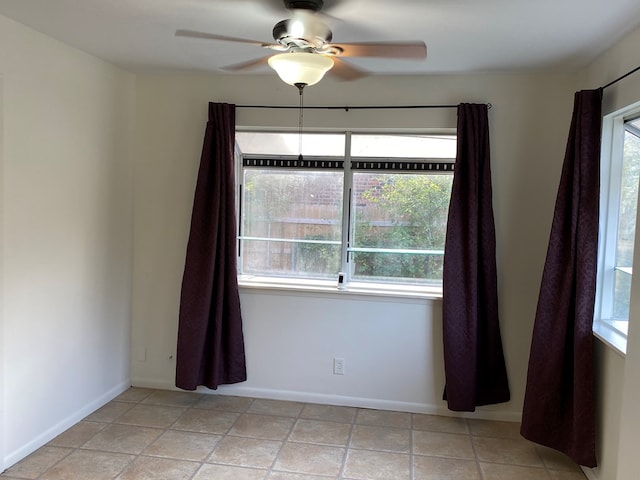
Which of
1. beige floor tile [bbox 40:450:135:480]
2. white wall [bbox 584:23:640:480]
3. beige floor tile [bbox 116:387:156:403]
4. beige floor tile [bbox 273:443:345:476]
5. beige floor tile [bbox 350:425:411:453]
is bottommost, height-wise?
beige floor tile [bbox 40:450:135:480]

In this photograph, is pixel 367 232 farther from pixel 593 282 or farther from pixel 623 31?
pixel 623 31

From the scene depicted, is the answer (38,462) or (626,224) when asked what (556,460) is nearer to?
(626,224)

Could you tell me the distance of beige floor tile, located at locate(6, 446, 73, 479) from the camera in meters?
2.70

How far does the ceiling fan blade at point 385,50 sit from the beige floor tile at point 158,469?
2.28 m

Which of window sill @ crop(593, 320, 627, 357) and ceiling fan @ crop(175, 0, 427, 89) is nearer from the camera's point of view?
ceiling fan @ crop(175, 0, 427, 89)

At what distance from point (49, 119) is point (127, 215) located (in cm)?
97

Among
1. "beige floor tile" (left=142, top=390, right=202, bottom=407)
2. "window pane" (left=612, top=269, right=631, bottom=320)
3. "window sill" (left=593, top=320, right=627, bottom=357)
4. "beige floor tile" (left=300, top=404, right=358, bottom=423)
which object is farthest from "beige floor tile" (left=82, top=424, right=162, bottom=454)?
"window pane" (left=612, top=269, right=631, bottom=320)

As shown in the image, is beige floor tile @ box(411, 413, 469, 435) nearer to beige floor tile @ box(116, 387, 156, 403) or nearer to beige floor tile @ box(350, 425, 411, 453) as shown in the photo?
beige floor tile @ box(350, 425, 411, 453)

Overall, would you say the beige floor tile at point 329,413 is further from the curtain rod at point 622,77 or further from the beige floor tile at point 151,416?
the curtain rod at point 622,77

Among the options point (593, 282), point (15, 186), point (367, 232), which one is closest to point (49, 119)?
point (15, 186)

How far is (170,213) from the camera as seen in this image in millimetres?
3791

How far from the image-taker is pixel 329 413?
3.57 metres

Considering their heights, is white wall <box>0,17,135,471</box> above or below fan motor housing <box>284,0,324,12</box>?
below

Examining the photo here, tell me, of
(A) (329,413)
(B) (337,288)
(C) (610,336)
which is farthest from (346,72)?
(A) (329,413)
